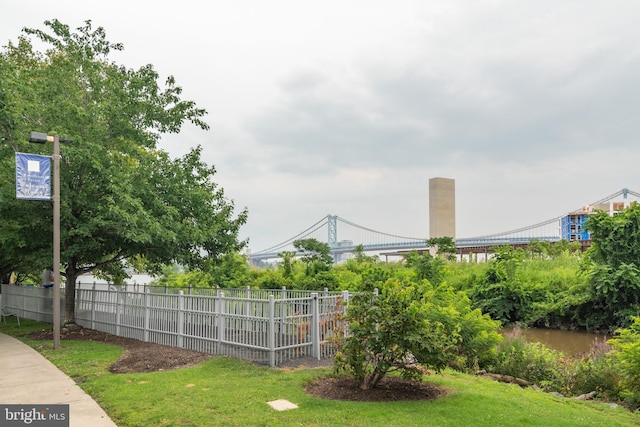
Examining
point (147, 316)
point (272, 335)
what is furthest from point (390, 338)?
point (147, 316)

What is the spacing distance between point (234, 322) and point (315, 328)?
1691 millimetres

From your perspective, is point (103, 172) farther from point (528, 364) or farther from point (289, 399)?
point (528, 364)

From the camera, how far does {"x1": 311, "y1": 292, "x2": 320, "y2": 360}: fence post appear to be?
9553 mm

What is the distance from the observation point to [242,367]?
8852 millimetres

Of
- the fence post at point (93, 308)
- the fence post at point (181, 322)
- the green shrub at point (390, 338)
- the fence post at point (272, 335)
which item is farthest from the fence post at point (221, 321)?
the fence post at point (93, 308)

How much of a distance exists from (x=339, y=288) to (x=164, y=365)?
1190cm

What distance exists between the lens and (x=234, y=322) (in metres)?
9.92

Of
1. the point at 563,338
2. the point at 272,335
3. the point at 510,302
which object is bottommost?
the point at 563,338

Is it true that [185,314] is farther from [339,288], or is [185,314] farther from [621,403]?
[339,288]

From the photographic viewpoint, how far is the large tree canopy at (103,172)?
1248 cm

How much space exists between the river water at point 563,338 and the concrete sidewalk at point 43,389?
14065 millimetres

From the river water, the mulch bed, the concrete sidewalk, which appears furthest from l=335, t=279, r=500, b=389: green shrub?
the river water

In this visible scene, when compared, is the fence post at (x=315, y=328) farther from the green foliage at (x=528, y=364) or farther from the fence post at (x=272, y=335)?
the green foliage at (x=528, y=364)

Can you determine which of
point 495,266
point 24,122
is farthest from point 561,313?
point 24,122
